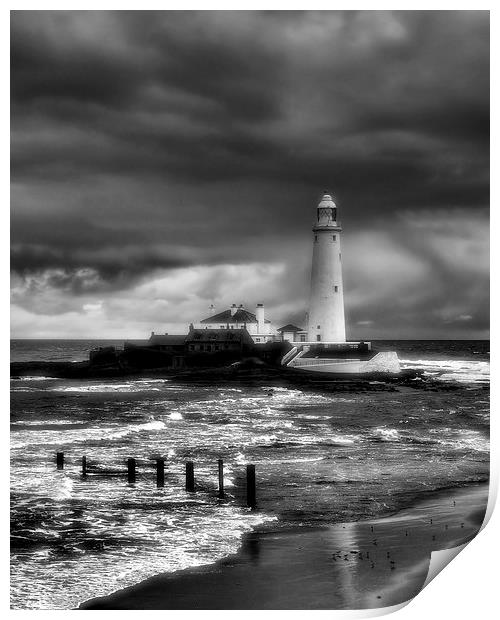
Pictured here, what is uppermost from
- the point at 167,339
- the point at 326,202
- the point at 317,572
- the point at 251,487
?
the point at 326,202

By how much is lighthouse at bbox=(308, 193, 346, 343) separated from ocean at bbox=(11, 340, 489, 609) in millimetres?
449

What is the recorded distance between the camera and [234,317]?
5.49 meters

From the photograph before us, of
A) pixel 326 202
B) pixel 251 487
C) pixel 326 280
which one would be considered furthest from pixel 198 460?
pixel 326 202

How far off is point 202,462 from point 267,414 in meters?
0.64

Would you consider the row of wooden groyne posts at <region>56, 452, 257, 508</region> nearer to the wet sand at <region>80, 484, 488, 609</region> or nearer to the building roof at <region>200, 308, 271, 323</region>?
the wet sand at <region>80, 484, 488, 609</region>

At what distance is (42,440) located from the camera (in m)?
6.27

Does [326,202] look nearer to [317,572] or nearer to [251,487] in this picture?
[251,487]

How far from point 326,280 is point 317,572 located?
2338mm

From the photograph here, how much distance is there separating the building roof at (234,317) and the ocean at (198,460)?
49cm

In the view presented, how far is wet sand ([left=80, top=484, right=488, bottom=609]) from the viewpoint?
3.92 m

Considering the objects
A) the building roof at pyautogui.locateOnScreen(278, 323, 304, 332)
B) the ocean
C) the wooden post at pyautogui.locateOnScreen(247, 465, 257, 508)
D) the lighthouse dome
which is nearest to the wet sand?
the ocean

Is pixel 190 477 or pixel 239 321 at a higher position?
pixel 239 321

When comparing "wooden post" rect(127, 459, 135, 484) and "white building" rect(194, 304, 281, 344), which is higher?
"white building" rect(194, 304, 281, 344)
